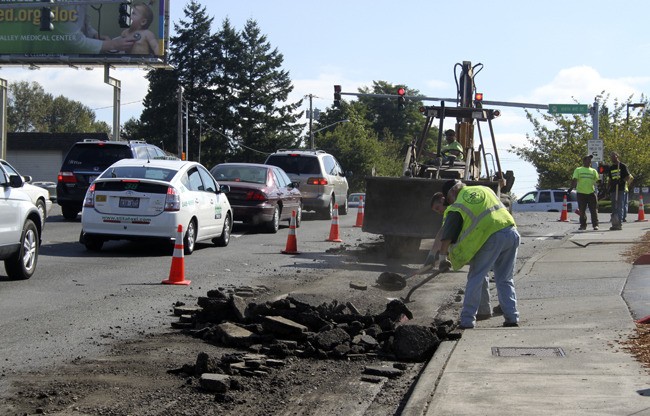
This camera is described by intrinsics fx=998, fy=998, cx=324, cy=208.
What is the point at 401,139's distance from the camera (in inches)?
4574

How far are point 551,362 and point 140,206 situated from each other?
9490 mm

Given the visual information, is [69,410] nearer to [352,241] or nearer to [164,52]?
[352,241]

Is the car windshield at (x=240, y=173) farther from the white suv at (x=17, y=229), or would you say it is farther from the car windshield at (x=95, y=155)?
the white suv at (x=17, y=229)

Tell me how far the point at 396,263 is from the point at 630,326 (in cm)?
742

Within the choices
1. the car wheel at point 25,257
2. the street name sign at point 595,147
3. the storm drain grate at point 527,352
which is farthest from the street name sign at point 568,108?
the storm drain grate at point 527,352

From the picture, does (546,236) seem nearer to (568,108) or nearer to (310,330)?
(310,330)

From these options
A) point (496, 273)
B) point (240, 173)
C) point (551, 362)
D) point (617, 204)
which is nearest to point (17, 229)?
point (496, 273)

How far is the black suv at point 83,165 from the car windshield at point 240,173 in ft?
7.69

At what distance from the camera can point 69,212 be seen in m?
23.8

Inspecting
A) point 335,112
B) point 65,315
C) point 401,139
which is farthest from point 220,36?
point 65,315

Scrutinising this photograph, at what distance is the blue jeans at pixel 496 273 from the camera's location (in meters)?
9.70

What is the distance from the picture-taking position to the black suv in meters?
22.8

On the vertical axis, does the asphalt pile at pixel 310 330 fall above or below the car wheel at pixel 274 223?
below

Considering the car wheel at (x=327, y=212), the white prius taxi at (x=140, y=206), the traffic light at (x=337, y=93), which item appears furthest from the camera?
the traffic light at (x=337, y=93)
